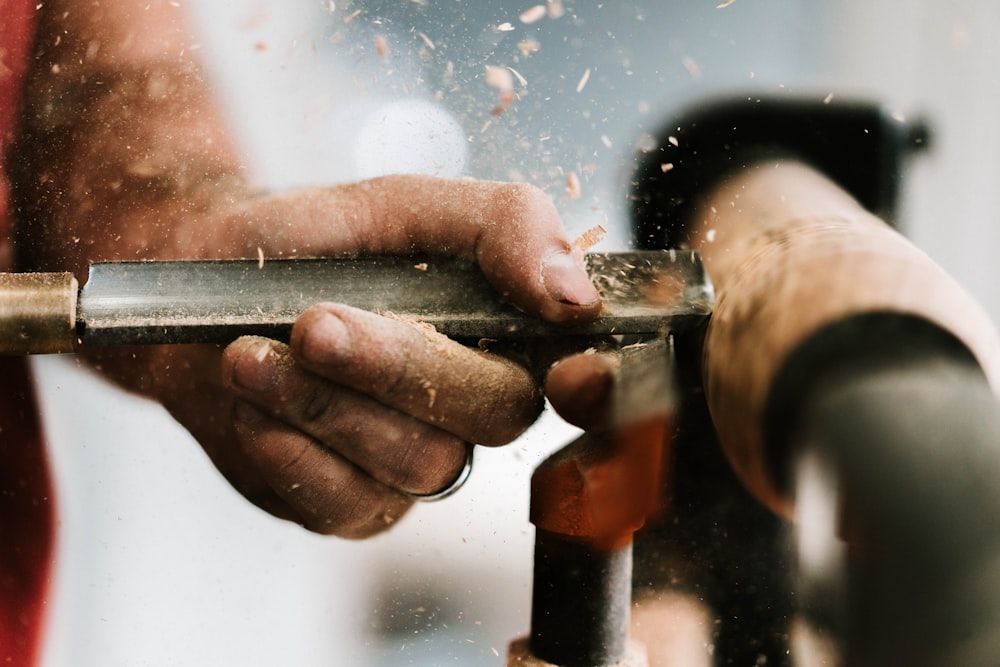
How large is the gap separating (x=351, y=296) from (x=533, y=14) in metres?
0.37

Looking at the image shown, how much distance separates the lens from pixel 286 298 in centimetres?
55

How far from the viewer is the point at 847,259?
445 mm

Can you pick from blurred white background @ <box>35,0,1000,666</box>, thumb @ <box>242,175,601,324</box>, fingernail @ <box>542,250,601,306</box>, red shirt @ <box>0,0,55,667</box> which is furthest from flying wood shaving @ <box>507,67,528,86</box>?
red shirt @ <box>0,0,55,667</box>

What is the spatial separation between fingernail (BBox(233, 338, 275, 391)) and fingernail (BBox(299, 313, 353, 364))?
3cm

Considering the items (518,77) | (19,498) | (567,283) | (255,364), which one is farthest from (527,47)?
(19,498)

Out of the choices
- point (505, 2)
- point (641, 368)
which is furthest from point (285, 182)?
point (641, 368)

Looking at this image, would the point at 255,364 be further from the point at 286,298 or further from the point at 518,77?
the point at 518,77

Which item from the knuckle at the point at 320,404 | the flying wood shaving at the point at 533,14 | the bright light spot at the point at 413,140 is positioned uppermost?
the flying wood shaving at the point at 533,14

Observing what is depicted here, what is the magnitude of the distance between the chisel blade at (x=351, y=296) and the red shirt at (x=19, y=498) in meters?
0.37

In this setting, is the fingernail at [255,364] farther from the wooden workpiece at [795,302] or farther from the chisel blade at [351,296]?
the wooden workpiece at [795,302]

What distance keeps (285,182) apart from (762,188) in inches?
18.8

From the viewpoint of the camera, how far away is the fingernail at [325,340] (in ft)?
1.68

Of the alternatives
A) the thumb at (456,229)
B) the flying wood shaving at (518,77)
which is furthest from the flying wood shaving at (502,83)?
the thumb at (456,229)

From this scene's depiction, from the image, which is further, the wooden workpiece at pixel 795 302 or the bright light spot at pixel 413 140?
the bright light spot at pixel 413 140
